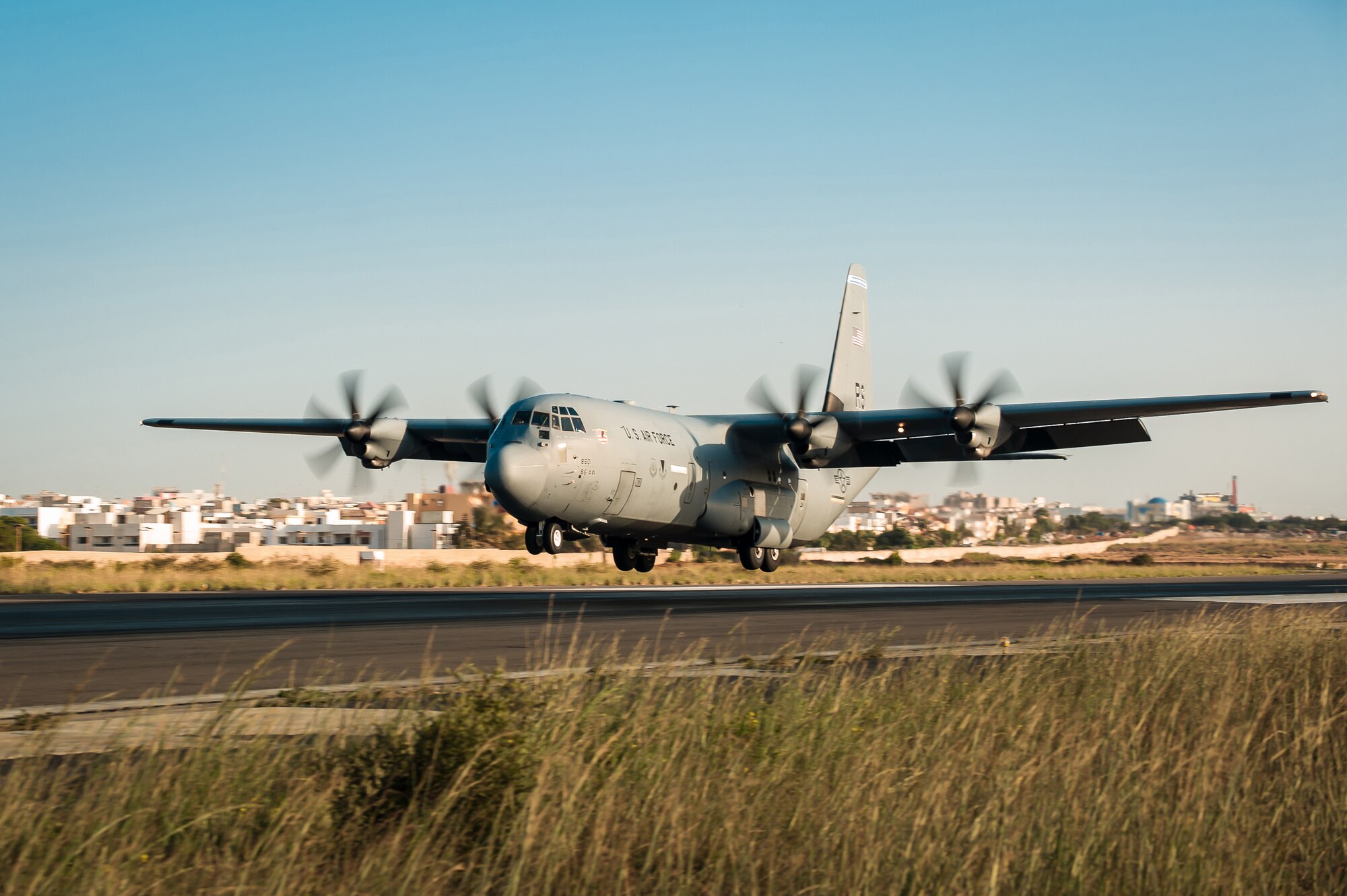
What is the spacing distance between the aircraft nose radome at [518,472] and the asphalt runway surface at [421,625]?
2.77 metres

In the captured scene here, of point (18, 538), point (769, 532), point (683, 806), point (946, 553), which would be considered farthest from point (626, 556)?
point (18, 538)

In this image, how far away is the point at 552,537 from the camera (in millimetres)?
31750

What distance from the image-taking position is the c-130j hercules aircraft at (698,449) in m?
30.8

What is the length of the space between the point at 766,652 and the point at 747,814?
Answer: 9330mm

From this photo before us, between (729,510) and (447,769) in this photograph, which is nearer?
(447,769)

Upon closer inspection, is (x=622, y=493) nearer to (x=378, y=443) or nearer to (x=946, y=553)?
(x=378, y=443)

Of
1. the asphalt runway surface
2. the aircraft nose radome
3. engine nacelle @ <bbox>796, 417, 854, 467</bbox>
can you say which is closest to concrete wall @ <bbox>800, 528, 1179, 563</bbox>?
engine nacelle @ <bbox>796, 417, 854, 467</bbox>

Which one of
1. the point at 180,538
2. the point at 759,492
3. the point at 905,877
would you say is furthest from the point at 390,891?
the point at 180,538

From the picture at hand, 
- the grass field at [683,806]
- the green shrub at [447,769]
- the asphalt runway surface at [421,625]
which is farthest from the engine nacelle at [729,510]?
the green shrub at [447,769]

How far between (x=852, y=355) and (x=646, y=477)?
1668 cm

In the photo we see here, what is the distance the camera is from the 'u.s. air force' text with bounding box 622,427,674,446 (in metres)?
33.3

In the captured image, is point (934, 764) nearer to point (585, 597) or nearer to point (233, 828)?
point (233, 828)

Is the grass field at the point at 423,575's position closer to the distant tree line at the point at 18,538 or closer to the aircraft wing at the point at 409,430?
the aircraft wing at the point at 409,430

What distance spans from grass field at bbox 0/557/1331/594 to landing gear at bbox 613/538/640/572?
528 cm
